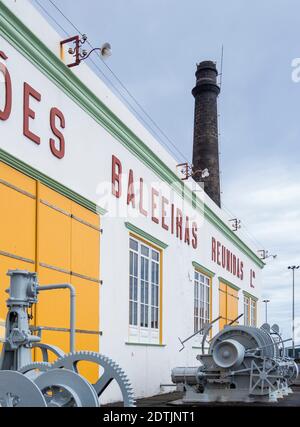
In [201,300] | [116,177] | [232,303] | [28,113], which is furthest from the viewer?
[232,303]

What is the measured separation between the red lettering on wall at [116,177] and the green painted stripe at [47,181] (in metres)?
0.67

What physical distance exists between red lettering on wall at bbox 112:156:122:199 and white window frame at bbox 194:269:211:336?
6.10 m

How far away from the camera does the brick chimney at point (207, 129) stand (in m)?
28.7

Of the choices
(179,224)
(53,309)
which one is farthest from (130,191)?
(53,309)

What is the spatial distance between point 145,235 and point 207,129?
16.7 meters

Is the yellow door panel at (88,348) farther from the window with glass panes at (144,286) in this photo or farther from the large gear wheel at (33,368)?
the large gear wheel at (33,368)

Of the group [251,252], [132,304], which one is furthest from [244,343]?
[251,252]

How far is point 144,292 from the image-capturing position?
1328cm

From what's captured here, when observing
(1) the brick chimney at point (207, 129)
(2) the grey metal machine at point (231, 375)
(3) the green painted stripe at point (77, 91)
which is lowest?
(2) the grey metal machine at point (231, 375)

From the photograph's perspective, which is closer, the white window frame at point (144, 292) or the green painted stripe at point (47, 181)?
the green painted stripe at point (47, 181)

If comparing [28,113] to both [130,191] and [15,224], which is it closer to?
[15,224]

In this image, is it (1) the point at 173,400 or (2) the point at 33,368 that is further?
(1) the point at 173,400

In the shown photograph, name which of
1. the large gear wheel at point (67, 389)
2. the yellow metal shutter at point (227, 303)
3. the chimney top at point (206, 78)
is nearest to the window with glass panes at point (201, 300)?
the yellow metal shutter at point (227, 303)

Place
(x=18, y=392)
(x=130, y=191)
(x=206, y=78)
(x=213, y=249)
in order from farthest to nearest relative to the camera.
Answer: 1. (x=206, y=78)
2. (x=213, y=249)
3. (x=130, y=191)
4. (x=18, y=392)
